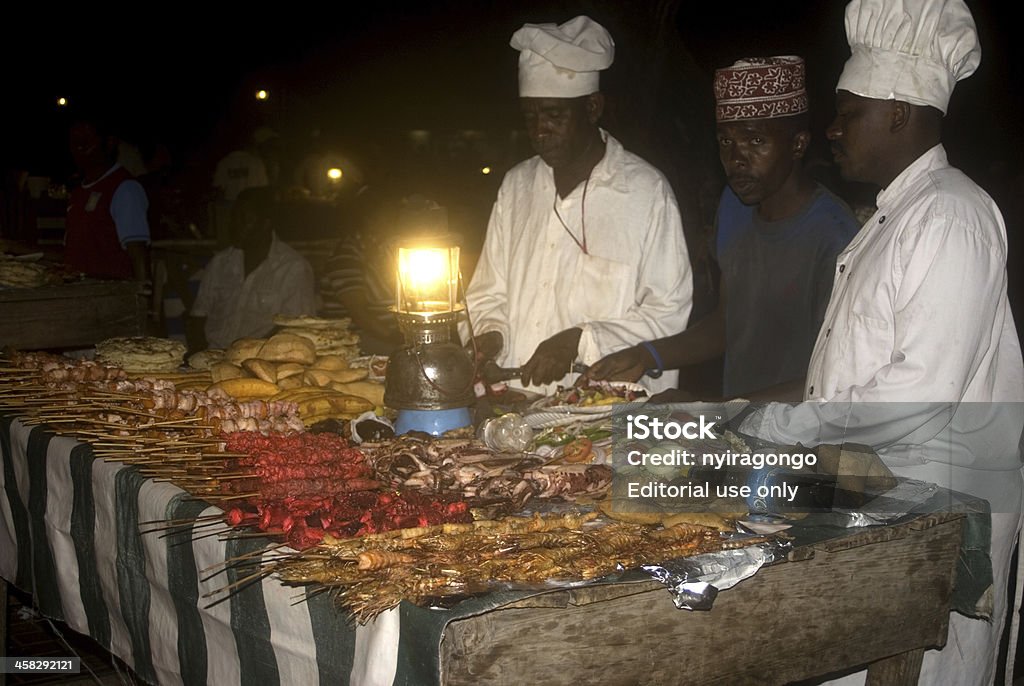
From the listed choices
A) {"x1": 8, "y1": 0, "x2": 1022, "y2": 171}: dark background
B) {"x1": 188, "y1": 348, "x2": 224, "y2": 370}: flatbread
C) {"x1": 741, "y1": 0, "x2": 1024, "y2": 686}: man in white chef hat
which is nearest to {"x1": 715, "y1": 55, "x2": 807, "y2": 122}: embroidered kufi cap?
{"x1": 741, "y1": 0, "x2": 1024, "y2": 686}: man in white chef hat

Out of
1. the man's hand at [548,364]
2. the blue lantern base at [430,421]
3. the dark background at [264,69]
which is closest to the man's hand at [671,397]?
the man's hand at [548,364]

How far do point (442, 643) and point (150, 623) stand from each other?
153 cm

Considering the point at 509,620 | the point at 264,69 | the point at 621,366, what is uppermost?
the point at 264,69

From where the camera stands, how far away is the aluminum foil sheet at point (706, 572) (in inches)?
85.5

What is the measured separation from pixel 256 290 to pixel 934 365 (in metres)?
5.60

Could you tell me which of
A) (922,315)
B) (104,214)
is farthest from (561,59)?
(104,214)

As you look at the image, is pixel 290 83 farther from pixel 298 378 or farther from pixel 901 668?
pixel 901 668

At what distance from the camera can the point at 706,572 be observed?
2.20 metres

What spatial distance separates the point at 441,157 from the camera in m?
21.1

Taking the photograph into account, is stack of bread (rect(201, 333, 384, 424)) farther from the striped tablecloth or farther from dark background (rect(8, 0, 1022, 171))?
dark background (rect(8, 0, 1022, 171))

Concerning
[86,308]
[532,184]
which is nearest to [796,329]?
[532,184]

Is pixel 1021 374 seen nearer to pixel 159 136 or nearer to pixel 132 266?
pixel 132 266

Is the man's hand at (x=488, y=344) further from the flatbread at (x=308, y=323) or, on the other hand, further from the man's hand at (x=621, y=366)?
the flatbread at (x=308, y=323)

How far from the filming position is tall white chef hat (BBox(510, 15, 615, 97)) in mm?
4160
